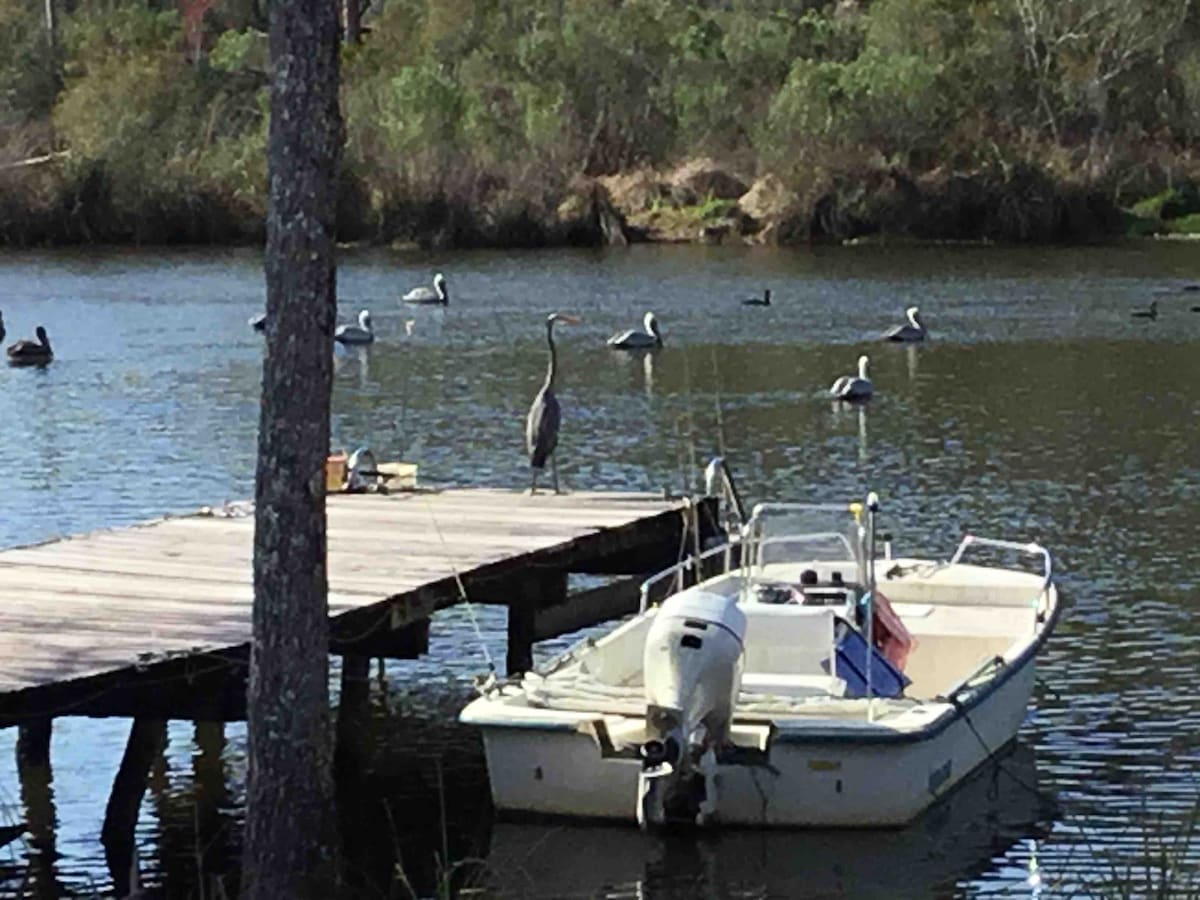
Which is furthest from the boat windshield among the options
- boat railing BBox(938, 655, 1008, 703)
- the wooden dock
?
boat railing BBox(938, 655, 1008, 703)

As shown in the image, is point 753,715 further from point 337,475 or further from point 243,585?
point 337,475

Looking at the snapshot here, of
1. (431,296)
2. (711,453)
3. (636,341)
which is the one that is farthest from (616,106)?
(711,453)

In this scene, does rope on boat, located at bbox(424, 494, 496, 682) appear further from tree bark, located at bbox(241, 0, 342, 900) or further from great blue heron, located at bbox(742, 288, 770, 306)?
great blue heron, located at bbox(742, 288, 770, 306)

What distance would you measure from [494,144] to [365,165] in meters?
3.55

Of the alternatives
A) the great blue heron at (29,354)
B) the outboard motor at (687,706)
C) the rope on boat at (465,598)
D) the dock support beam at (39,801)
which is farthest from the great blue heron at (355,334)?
the outboard motor at (687,706)

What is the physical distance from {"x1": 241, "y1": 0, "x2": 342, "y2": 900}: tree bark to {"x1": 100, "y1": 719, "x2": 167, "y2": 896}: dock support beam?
3.60 meters

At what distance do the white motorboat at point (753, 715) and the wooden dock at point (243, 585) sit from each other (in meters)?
0.94

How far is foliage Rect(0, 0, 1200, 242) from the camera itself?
67.9 m

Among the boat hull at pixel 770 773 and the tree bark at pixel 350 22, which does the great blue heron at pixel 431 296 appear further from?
the tree bark at pixel 350 22

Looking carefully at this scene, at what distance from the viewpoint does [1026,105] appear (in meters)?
70.9

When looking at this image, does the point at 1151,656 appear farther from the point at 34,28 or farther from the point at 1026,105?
the point at 34,28

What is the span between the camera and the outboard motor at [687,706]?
1214 cm

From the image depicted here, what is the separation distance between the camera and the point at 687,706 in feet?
39.8

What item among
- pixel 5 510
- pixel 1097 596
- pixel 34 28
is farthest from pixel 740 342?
pixel 34 28
